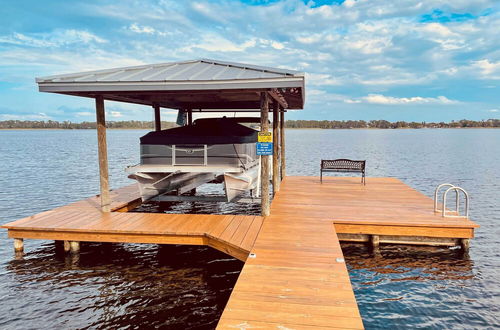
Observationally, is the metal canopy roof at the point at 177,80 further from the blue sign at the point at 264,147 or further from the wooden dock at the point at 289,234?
the wooden dock at the point at 289,234

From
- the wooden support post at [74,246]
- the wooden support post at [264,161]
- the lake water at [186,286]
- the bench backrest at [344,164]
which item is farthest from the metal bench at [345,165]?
the wooden support post at [74,246]

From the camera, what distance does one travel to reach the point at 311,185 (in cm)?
1412

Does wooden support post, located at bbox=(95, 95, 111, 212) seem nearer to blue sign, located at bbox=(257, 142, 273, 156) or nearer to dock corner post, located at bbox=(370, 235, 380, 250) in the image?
blue sign, located at bbox=(257, 142, 273, 156)

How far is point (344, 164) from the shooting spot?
13.2 m

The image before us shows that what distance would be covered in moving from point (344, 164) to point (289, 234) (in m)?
6.31

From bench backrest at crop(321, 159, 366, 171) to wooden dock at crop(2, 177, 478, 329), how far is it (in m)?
0.78

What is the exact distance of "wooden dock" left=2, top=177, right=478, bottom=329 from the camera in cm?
452

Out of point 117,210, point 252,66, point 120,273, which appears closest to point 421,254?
point 252,66

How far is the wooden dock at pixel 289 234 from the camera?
4516 millimetres

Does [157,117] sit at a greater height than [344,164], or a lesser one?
greater

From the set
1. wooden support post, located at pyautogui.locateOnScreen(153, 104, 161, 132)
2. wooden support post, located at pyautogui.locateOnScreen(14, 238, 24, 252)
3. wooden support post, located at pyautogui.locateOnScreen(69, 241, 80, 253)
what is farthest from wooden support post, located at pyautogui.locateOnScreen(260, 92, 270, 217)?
wooden support post, located at pyautogui.locateOnScreen(14, 238, 24, 252)

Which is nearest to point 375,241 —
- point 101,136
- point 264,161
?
point 264,161

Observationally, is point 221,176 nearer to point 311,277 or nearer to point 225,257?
point 225,257

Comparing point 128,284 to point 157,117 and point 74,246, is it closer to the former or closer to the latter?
point 74,246
